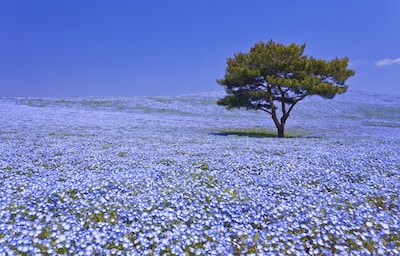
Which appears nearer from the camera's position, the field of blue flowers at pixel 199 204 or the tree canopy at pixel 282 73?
the field of blue flowers at pixel 199 204

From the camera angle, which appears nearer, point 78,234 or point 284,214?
point 78,234

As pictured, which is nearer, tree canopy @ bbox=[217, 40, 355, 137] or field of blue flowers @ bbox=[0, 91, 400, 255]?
field of blue flowers @ bbox=[0, 91, 400, 255]

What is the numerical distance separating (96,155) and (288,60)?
18651 mm

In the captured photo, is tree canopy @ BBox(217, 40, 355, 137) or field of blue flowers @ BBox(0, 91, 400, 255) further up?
tree canopy @ BBox(217, 40, 355, 137)

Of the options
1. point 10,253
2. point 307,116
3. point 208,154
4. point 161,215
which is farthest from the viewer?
point 307,116

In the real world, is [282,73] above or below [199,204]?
above

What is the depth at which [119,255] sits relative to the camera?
4414 millimetres

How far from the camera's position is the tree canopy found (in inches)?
891

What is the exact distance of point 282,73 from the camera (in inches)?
949

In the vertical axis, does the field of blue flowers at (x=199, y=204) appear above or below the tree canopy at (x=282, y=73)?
below

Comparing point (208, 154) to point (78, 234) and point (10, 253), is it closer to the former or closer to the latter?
point (78, 234)

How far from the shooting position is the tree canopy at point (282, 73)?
22.6 m

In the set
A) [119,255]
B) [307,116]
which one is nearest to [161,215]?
[119,255]

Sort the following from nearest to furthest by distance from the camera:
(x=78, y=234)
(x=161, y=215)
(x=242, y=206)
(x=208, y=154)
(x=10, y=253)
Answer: (x=10, y=253) → (x=78, y=234) → (x=161, y=215) → (x=242, y=206) → (x=208, y=154)
